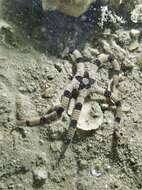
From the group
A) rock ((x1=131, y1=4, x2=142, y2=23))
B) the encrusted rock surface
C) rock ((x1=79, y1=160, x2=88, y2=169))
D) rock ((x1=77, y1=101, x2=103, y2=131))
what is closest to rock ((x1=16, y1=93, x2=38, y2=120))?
the encrusted rock surface

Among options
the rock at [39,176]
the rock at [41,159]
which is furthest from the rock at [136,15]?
the rock at [39,176]

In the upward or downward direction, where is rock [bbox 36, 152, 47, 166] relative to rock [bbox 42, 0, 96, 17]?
downward

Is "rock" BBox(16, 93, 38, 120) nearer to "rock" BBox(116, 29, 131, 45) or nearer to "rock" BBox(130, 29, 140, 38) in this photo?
"rock" BBox(116, 29, 131, 45)

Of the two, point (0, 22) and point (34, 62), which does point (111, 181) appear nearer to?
point (34, 62)

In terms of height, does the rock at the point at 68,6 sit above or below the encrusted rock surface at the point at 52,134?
above

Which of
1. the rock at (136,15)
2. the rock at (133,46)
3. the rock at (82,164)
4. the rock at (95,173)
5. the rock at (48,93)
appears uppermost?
the rock at (136,15)

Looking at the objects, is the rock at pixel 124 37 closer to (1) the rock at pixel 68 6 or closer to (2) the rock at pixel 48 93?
(1) the rock at pixel 68 6

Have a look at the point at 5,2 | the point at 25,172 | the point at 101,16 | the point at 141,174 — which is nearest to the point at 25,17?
the point at 5,2

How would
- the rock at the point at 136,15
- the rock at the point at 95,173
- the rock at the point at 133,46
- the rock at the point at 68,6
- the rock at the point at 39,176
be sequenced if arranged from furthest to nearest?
the rock at the point at 136,15 → the rock at the point at 133,46 → the rock at the point at 68,6 → the rock at the point at 95,173 → the rock at the point at 39,176

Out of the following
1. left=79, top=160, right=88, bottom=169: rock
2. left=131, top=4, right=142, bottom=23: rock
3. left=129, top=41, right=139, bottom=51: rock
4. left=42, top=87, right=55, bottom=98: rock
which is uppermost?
left=131, top=4, right=142, bottom=23: rock

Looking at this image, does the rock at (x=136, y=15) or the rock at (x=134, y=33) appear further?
the rock at (x=136, y=15)

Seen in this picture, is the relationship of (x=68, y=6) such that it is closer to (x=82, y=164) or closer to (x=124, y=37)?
(x=124, y=37)
